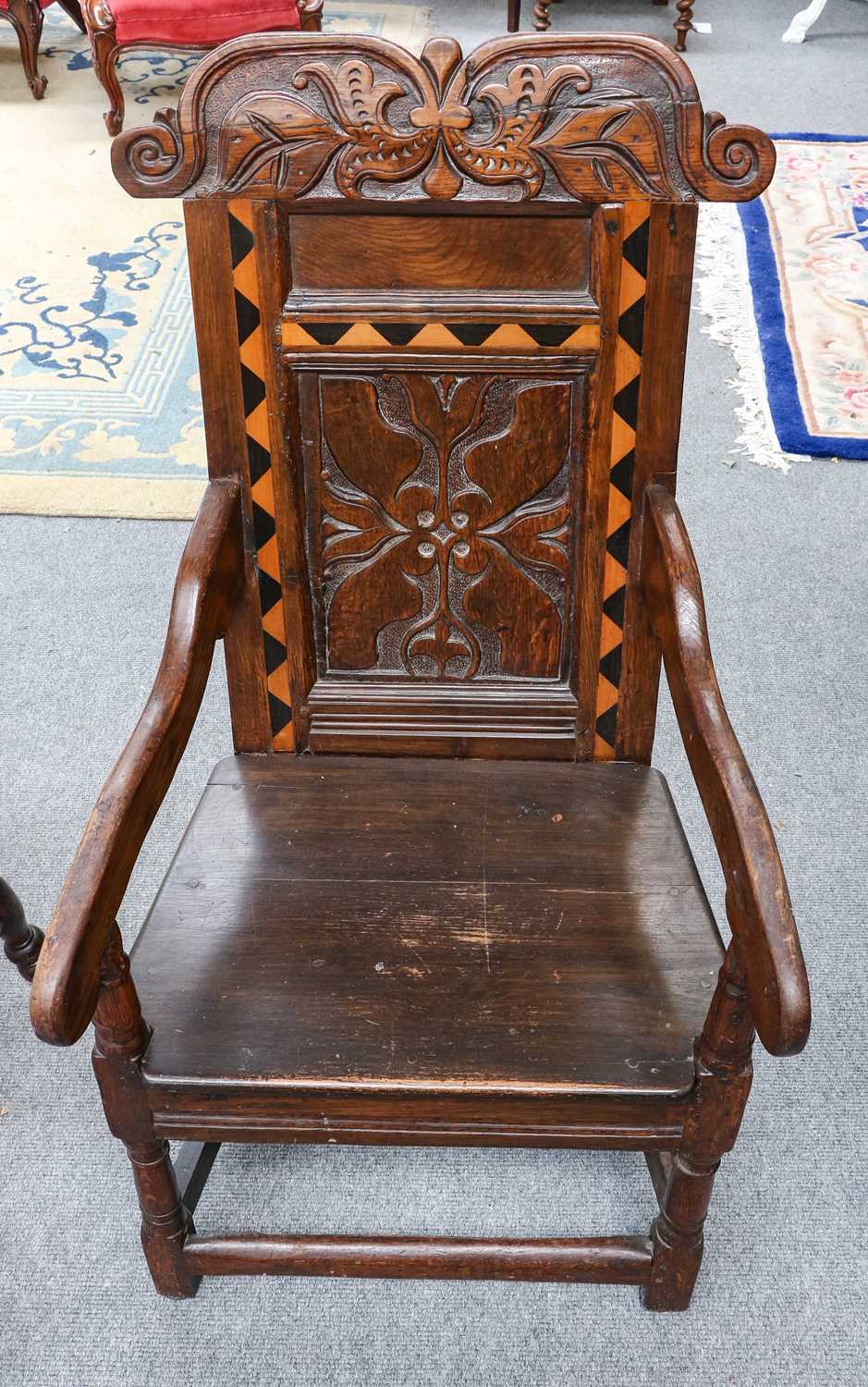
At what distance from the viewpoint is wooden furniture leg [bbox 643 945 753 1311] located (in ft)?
3.43

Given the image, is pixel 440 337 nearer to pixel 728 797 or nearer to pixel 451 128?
pixel 451 128

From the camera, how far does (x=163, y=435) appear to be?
2.96 metres

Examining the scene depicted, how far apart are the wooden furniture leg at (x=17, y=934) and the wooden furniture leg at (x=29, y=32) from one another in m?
3.96

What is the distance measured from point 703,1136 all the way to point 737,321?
8.64 feet

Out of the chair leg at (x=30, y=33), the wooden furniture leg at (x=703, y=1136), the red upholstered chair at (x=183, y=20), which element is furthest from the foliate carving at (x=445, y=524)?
the chair leg at (x=30, y=33)

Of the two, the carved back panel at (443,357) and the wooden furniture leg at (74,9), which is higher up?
the carved back panel at (443,357)

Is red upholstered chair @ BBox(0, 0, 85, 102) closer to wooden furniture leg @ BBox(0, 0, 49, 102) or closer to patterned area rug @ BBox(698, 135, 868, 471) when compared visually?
wooden furniture leg @ BBox(0, 0, 49, 102)

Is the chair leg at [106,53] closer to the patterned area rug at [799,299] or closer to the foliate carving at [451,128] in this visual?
the patterned area rug at [799,299]

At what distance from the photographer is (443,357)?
48.8 inches

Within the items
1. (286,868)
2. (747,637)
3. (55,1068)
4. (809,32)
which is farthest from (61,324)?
(809,32)

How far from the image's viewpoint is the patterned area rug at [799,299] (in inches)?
117

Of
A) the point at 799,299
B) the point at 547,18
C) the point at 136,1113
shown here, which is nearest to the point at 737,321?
the point at 799,299

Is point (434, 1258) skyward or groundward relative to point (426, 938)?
groundward

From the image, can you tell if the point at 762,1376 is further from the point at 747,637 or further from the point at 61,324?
the point at 61,324
